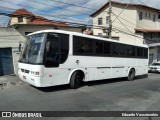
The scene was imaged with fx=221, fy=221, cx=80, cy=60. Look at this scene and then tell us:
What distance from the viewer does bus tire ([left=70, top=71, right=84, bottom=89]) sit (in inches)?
459

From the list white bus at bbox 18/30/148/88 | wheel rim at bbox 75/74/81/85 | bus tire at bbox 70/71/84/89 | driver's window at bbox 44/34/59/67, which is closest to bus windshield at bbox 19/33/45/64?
white bus at bbox 18/30/148/88

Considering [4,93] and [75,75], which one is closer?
[4,93]

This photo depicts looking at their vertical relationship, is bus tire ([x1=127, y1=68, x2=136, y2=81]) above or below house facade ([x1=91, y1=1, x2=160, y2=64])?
below

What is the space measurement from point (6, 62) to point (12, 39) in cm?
191

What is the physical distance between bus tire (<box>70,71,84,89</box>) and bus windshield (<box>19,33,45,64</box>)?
7.62 feet

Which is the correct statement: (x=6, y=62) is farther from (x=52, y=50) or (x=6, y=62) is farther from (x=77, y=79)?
(x=52, y=50)

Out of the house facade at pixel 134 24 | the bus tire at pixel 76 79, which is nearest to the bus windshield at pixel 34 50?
the bus tire at pixel 76 79

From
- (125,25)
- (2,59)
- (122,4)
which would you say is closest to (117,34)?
(125,25)

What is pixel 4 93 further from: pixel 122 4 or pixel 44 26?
pixel 122 4

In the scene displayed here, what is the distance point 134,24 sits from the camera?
3456 centimetres

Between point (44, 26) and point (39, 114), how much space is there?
13.2m

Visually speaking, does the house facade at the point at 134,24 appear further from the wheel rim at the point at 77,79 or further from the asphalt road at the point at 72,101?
the asphalt road at the point at 72,101

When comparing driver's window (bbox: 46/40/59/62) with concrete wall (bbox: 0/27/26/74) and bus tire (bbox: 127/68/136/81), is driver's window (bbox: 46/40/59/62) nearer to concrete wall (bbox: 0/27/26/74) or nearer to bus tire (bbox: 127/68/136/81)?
bus tire (bbox: 127/68/136/81)

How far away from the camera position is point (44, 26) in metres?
19.5
